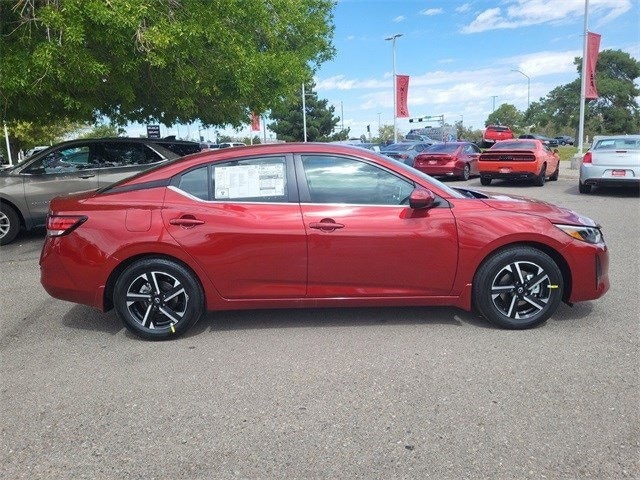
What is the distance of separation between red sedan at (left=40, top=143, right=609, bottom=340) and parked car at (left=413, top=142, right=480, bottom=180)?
531 inches

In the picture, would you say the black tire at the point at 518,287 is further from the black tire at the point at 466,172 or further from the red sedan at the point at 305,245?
the black tire at the point at 466,172

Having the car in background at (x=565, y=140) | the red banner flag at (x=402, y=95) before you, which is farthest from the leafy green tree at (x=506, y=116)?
the red banner flag at (x=402, y=95)

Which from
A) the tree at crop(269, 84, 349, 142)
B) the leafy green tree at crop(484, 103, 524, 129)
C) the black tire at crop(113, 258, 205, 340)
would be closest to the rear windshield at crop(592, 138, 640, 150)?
the black tire at crop(113, 258, 205, 340)

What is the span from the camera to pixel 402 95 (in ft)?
133

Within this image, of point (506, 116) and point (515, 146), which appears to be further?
point (506, 116)

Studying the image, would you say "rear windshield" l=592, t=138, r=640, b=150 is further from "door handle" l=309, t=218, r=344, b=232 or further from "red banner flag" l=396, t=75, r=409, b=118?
"red banner flag" l=396, t=75, r=409, b=118

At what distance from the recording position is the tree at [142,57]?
7305 millimetres

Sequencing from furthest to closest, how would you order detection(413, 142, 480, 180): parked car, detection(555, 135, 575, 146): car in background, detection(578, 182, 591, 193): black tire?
1. detection(555, 135, 575, 146): car in background
2. detection(413, 142, 480, 180): parked car
3. detection(578, 182, 591, 193): black tire

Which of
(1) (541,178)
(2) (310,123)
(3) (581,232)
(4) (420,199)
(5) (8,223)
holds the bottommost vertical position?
(5) (8,223)

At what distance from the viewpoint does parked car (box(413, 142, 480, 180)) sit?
1733 cm

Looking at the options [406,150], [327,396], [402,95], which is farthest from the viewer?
[402,95]

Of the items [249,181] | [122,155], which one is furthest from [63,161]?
[249,181]

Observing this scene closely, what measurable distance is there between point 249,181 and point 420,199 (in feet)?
4.52

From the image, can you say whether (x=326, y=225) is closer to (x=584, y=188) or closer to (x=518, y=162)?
(x=584, y=188)
